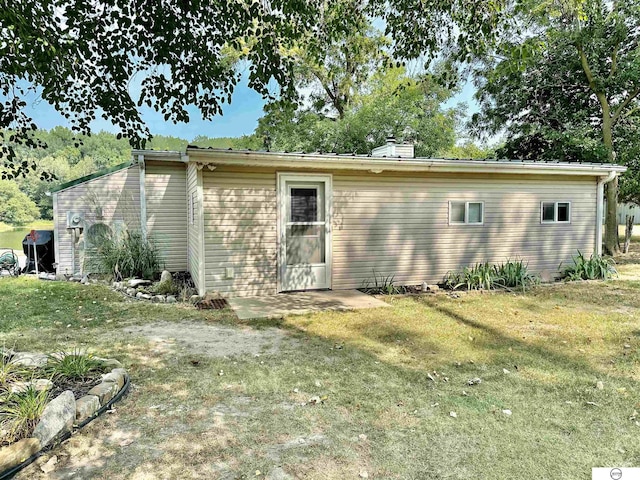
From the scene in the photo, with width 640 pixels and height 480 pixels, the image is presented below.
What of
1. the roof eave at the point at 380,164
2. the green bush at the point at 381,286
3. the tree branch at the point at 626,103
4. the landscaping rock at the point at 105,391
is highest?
the tree branch at the point at 626,103

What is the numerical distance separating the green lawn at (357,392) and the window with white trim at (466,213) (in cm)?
251

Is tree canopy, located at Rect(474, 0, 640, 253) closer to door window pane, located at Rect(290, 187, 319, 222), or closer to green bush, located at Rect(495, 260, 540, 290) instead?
green bush, located at Rect(495, 260, 540, 290)

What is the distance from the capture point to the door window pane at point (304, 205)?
23.3 ft

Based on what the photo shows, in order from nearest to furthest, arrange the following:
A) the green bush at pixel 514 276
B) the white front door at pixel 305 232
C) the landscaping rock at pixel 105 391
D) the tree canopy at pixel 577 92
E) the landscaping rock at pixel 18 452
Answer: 1. the landscaping rock at pixel 18 452
2. the landscaping rock at pixel 105 391
3. the white front door at pixel 305 232
4. the green bush at pixel 514 276
5. the tree canopy at pixel 577 92

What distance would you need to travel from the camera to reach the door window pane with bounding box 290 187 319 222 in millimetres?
7094

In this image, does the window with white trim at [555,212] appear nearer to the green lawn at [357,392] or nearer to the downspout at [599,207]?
the downspout at [599,207]

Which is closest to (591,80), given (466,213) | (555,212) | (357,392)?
(555,212)

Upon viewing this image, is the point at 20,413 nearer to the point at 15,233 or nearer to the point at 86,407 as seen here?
the point at 86,407

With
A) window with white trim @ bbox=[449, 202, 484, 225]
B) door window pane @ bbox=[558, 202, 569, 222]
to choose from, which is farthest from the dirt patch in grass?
door window pane @ bbox=[558, 202, 569, 222]

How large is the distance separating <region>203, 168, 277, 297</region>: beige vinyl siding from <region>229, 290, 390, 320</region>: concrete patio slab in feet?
1.11

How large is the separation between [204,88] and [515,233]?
687 cm

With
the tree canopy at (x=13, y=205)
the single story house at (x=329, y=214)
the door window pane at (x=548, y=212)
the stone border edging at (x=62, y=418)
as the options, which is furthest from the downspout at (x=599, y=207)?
the tree canopy at (x=13, y=205)

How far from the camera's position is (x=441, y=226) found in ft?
26.3

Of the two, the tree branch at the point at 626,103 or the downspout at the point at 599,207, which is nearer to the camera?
the downspout at the point at 599,207
